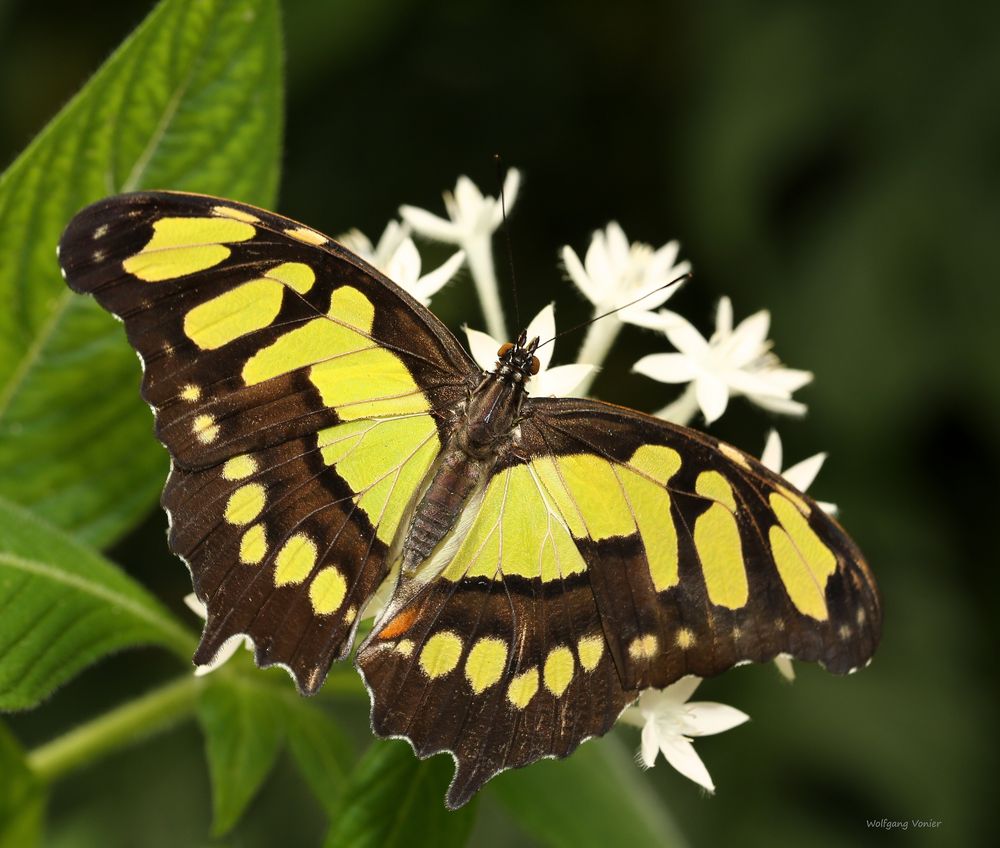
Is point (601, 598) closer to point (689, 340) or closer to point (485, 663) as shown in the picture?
point (485, 663)

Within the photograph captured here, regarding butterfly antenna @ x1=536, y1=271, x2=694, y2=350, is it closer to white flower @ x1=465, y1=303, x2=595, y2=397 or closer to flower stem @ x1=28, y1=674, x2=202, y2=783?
white flower @ x1=465, y1=303, x2=595, y2=397

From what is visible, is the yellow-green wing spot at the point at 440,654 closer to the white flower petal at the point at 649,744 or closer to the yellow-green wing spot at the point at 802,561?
the white flower petal at the point at 649,744

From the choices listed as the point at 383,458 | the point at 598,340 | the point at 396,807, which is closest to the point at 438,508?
the point at 383,458

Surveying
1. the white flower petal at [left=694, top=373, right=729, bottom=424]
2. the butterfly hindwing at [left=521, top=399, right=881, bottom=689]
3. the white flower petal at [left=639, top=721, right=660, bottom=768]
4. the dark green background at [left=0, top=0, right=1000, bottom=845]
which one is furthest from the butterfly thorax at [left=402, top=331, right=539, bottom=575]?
the dark green background at [left=0, top=0, right=1000, bottom=845]

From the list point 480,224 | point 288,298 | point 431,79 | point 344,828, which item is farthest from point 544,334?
point 431,79

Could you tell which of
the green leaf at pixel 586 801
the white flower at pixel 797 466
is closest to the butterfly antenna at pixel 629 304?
the white flower at pixel 797 466

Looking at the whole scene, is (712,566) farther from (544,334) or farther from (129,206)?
(129,206)

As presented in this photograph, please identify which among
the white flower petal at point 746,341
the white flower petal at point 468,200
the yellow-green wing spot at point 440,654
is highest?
the white flower petal at point 468,200
